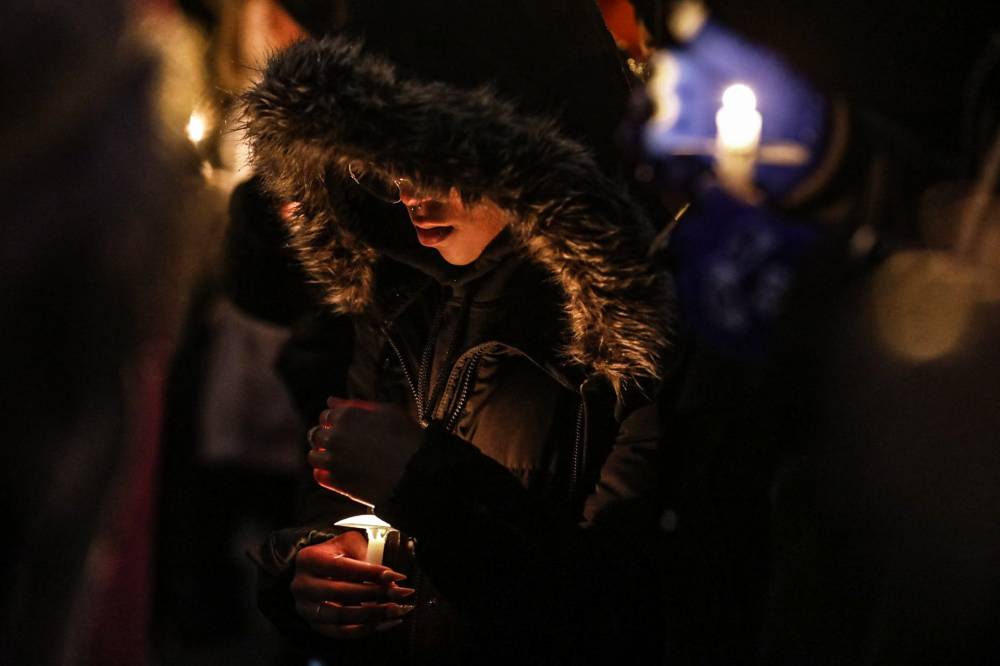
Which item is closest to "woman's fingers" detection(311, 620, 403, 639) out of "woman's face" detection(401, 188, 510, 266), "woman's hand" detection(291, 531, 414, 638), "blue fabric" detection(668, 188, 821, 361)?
"woman's hand" detection(291, 531, 414, 638)

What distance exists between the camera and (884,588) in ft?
5.68

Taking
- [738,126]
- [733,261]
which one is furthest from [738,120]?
[733,261]

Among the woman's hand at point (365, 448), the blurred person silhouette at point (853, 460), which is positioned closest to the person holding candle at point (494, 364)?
the woman's hand at point (365, 448)

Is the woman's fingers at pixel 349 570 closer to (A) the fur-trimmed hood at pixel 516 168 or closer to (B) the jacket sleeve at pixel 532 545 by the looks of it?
(B) the jacket sleeve at pixel 532 545

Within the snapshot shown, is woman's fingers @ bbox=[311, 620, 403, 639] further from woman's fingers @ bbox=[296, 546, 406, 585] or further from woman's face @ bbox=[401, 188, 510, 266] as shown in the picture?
woman's face @ bbox=[401, 188, 510, 266]

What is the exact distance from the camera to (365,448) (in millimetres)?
1710

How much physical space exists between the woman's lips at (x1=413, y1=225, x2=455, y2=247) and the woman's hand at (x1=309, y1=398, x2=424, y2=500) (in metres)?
0.36

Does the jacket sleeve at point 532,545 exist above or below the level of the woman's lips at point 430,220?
below

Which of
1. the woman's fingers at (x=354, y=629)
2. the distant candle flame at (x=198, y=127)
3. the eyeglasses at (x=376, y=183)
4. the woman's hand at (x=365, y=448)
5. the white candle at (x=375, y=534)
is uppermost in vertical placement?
the distant candle flame at (x=198, y=127)

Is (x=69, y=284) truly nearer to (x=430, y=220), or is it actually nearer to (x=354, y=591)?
(x=354, y=591)

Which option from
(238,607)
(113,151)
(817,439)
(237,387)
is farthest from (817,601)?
(238,607)

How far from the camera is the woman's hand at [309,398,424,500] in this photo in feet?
5.54

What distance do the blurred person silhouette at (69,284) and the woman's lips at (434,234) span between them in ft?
3.01

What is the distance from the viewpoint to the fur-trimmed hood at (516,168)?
1771 mm
